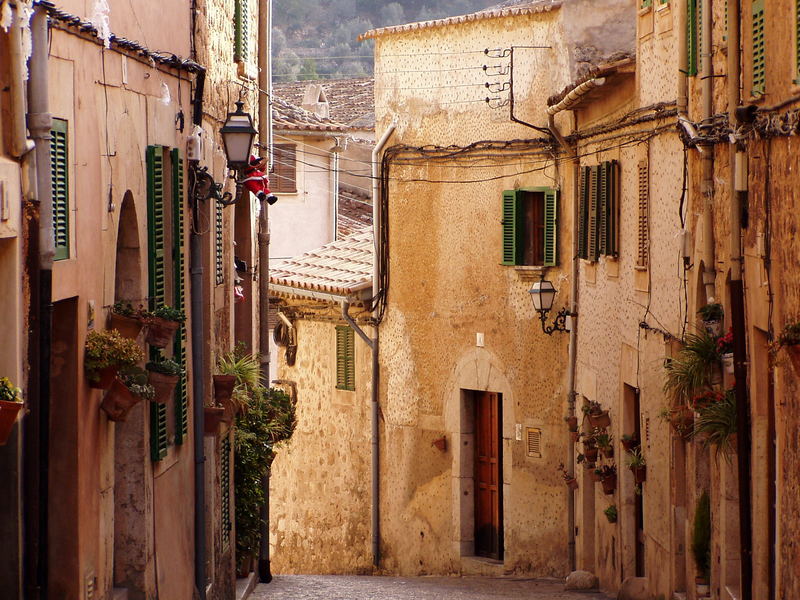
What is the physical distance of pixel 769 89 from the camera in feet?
30.9

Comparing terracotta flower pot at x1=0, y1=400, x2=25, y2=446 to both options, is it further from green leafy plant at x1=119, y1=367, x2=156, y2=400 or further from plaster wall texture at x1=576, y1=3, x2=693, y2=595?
plaster wall texture at x1=576, y1=3, x2=693, y2=595

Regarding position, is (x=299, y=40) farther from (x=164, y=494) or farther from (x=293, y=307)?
(x=164, y=494)

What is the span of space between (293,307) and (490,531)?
16.3ft

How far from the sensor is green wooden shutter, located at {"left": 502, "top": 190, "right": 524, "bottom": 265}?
19.3 meters

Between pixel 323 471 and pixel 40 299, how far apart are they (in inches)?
611

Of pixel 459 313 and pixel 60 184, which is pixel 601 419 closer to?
pixel 459 313

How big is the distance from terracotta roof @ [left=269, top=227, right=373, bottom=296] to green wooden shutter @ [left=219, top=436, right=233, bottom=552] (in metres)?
6.92

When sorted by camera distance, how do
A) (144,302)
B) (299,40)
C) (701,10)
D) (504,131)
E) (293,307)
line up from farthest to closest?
(299,40) → (293,307) → (504,131) → (701,10) → (144,302)

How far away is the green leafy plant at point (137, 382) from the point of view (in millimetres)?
8523

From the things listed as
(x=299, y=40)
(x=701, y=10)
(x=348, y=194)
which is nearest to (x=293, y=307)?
(x=348, y=194)

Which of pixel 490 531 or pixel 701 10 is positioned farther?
pixel 490 531

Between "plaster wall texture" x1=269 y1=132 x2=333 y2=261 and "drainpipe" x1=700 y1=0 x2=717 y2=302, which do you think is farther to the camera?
"plaster wall texture" x1=269 y1=132 x2=333 y2=261

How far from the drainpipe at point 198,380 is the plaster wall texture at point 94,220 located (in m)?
1.59

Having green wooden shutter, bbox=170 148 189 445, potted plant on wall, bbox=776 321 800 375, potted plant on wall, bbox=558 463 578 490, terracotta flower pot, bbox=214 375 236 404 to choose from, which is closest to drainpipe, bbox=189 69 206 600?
green wooden shutter, bbox=170 148 189 445
